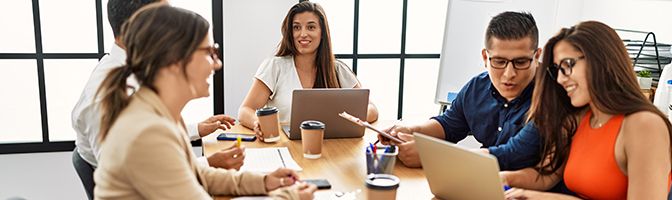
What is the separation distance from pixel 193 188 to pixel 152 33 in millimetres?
328

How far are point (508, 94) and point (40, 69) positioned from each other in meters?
2.59

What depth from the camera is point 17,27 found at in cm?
321

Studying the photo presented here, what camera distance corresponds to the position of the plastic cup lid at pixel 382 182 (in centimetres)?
143

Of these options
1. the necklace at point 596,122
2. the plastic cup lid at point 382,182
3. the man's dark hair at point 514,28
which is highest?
the man's dark hair at point 514,28

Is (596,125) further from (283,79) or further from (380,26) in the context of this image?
(380,26)

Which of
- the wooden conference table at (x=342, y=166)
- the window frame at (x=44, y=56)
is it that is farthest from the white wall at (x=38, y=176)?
the wooden conference table at (x=342, y=166)

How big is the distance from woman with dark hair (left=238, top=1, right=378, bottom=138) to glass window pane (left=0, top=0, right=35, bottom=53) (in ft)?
4.62

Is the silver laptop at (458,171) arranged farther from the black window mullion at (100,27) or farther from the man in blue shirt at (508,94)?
the black window mullion at (100,27)

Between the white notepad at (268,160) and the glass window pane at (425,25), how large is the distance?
210 centimetres

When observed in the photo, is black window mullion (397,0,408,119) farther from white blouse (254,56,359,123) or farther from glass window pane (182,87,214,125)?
glass window pane (182,87,214,125)

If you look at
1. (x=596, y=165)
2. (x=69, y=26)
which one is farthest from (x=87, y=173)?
(x=69, y=26)

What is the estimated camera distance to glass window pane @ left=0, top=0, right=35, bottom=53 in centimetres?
318

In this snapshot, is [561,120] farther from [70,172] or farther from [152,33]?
[70,172]

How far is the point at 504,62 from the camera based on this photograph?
6.11 feet
